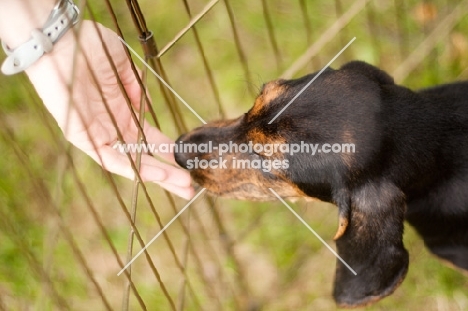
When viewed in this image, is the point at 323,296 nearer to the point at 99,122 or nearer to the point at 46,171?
the point at 99,122

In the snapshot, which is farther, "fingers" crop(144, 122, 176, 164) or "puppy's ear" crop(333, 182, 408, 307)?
"fingers" crop(144, 122, 176, 164)

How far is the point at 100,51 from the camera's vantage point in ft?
5.67

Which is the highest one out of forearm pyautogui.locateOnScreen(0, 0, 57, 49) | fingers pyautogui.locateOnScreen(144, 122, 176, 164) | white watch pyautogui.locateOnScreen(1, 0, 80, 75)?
forearm pyautogui.locateOnScreen(0, 0, 57, 49)

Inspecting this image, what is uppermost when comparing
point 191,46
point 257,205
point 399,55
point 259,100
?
point 191,46

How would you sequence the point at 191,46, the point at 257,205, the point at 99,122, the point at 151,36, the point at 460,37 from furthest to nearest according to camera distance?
the point at 191,46, the point at 460,37, the point at 257,205, the point at 99,122, the point at 151,36

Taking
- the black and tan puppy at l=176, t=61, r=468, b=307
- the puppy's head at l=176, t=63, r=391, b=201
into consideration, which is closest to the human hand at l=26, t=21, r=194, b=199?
the puppy's head at l=176, t=63, r=391, b=201

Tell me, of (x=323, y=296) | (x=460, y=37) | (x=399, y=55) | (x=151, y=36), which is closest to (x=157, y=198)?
(x=323, y=296)

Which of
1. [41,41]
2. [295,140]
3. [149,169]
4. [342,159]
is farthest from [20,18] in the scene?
[342,159]

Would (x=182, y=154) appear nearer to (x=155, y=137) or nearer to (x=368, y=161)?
(x=155, y=137)

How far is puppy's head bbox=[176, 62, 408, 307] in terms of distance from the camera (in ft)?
5.14

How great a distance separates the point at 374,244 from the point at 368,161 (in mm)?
257

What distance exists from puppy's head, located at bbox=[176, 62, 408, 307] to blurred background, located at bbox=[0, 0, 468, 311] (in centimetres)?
42

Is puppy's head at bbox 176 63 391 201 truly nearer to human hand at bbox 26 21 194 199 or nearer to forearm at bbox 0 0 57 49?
human hand at bbox 26 21 194 199

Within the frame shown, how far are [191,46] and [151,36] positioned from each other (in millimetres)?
1479
